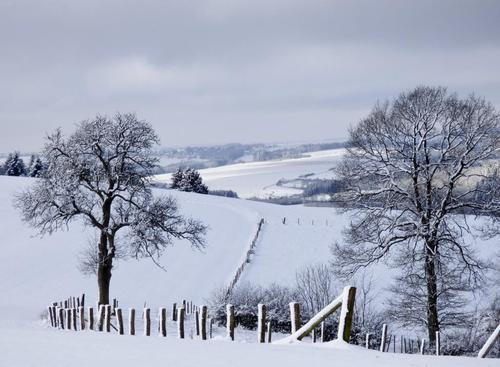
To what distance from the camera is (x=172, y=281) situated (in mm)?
32031

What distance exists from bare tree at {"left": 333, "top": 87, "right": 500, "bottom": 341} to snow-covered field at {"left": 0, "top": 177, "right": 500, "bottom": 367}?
109 inches

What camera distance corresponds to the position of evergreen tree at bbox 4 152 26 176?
88787 mm

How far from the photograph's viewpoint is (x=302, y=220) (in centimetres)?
5562

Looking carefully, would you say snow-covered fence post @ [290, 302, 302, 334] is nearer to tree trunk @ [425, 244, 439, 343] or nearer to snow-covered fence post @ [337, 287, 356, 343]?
→ snow-covered fence post @ [337, 287, 356, 343]

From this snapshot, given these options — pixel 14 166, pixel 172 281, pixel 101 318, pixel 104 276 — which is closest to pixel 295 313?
pixel 101 318

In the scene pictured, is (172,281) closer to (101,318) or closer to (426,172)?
(101,318)

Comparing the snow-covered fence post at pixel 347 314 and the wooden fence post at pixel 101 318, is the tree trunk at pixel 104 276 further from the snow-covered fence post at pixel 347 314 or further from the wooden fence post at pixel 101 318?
the snow-covered fence post at pixel 347 314

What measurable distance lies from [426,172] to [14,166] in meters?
88.0

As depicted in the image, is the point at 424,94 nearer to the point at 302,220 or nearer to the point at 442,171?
the point at 442,171

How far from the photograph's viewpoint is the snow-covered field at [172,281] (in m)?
7.63

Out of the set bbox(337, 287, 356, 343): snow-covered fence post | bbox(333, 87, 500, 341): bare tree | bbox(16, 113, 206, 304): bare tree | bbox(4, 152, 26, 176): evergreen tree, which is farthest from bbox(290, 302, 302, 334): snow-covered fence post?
bbox(4, 152, 26, 176): evergreen tree

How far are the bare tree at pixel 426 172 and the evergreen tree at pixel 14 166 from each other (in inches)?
3350

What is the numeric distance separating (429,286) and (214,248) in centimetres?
2640

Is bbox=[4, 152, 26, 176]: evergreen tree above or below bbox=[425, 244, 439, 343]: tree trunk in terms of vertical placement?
above
